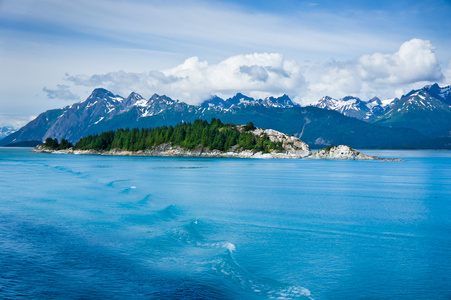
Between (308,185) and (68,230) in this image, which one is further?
(308,185)

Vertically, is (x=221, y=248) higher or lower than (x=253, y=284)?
higher

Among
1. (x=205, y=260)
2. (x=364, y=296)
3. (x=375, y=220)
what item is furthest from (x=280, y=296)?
(x=375, y=220)

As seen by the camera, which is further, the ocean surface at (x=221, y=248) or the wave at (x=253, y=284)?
the ocean surface at (x=221, y=248)

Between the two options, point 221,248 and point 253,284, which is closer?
point 253,284

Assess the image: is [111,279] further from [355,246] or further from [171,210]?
[171,210]

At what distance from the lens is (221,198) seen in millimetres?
53594

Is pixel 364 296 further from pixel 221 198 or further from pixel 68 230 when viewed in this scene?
pixel 221 198

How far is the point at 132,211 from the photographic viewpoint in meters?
42.2

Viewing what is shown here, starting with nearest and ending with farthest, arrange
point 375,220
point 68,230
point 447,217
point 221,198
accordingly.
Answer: point 68,230
point 375,220
point 447,217
point 221,198

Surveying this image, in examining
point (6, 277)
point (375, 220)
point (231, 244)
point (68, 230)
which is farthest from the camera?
point (375, 220)

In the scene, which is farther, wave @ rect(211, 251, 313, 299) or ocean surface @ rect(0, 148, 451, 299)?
ocean surface @ rect(0, 148, 451, 299)

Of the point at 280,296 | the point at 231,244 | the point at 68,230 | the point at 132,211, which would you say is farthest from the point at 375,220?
the point at 68,230

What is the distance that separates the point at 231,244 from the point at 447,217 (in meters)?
28.3

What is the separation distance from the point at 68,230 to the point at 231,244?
1503 centimetres
